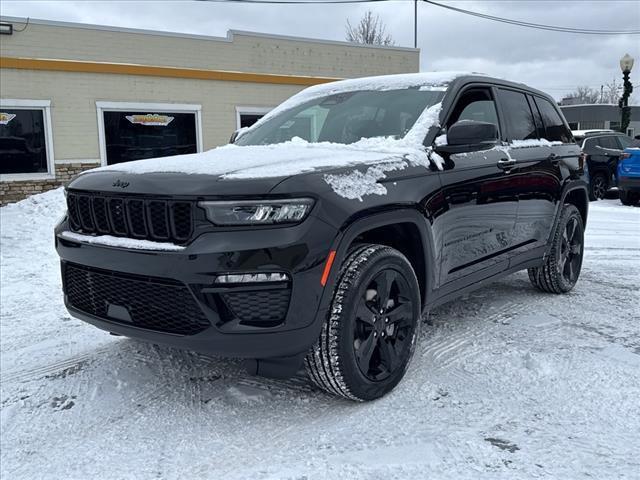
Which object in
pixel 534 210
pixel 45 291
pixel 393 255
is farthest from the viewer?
pixel 45 291

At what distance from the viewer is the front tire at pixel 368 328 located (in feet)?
9.34

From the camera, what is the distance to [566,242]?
5.38 metres

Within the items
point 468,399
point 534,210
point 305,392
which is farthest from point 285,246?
point 534,210

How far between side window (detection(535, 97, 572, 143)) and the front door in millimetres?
1033

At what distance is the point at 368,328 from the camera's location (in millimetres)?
3053

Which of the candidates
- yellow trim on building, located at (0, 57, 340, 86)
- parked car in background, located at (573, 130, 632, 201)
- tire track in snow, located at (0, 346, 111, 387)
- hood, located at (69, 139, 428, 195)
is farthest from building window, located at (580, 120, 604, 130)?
tire track in snow, located at (0, 346, 111, 387)

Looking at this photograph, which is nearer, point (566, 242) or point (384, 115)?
point (384, 115)

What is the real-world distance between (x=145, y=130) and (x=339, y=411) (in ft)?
40.0

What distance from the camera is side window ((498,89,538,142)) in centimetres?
462

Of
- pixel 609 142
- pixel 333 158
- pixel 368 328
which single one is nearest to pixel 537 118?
pixel 333 158

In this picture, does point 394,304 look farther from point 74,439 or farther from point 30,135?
point 30,135

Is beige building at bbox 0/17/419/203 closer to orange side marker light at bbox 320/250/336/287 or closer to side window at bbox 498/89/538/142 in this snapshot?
side window at bbox 498/89/538/142

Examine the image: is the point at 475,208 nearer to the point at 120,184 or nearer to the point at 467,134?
the point at 467,134

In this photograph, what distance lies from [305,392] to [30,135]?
38.0ft
